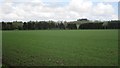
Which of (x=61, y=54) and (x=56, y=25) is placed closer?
(x=61, y=54)

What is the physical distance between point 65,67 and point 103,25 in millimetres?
48863

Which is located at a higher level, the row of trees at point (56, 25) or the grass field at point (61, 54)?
the row of trees at point (56, 25)

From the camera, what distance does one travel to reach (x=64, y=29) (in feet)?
190

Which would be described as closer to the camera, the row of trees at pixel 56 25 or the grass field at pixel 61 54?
the grass field at pixel 61 54

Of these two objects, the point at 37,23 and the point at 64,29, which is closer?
the point at 37,23

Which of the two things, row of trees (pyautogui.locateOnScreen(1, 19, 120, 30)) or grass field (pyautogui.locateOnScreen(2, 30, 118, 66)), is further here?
row of trees (pyautogui.locateOnScreen(1, 19, 120, 30))

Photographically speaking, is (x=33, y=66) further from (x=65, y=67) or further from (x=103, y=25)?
(x=103, y=25)

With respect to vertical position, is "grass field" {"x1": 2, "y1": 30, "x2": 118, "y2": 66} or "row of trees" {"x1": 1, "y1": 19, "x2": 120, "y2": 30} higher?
"row of trees" {"x1": 1, "y1": 19, "x2": 120, "y2": 30}

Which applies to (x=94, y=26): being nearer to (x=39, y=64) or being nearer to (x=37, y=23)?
(x=37, y=23)

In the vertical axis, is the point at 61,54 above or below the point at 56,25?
below

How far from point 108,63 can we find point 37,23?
150 ft

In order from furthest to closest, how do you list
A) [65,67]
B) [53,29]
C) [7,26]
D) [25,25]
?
[53,29], [25,25], [7,26], [65,67]

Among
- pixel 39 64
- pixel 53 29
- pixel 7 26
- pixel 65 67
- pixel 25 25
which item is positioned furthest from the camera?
pixel 53 29

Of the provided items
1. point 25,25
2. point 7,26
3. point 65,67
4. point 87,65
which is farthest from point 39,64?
point 25,25
